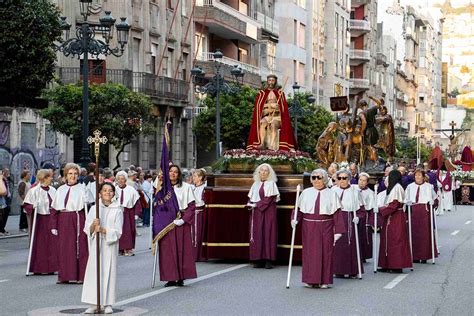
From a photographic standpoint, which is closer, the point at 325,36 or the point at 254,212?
the point at 254,212

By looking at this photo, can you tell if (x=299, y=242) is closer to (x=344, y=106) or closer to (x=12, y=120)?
(x=344, y=106)

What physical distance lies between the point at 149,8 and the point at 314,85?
3731 cm

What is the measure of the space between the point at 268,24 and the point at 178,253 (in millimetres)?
57475

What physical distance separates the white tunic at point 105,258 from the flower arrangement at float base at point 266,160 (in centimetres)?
830

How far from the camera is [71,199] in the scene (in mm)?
17609

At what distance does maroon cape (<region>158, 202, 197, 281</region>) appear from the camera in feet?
52.7

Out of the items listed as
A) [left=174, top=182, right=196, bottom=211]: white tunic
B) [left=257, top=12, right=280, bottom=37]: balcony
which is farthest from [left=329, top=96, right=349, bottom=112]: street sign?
[left=257, top=12, right=280, bottom=37]: balcony

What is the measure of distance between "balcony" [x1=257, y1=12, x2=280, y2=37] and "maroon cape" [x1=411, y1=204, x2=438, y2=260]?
48919mm

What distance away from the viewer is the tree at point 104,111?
37.8m

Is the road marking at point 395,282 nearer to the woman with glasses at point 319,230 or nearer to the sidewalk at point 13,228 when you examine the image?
the woman with glasses at point 319,230

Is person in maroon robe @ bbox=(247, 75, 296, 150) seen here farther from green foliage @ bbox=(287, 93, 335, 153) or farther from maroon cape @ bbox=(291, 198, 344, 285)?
green foliage @ bbox=(287, 93, 335, 153)

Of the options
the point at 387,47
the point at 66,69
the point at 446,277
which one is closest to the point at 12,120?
the point at 66,69

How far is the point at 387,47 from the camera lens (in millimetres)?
129125

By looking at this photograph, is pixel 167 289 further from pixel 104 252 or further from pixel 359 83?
pixel 359 83
